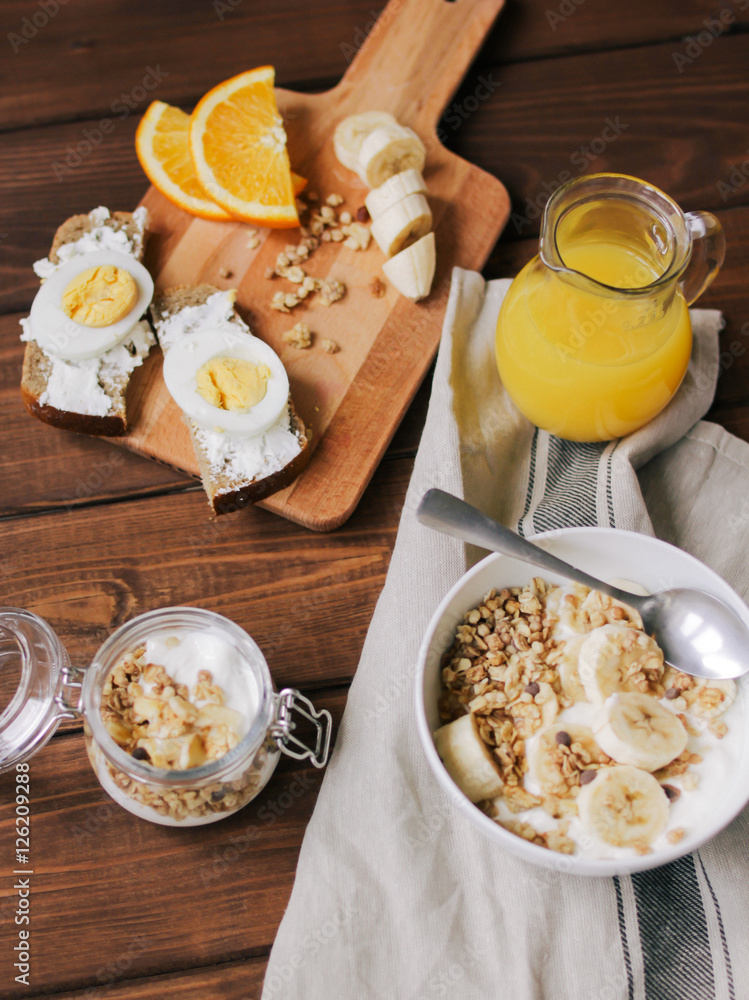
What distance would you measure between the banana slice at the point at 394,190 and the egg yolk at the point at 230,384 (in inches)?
16.2

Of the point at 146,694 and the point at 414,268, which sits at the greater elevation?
the point at 414,268

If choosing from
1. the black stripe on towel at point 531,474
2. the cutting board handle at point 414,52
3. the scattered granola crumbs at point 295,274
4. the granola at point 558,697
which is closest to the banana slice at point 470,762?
the granola at point 558,697

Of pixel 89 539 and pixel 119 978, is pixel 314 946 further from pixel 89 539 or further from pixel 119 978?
pixel 89 539

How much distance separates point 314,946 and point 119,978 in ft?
1.11

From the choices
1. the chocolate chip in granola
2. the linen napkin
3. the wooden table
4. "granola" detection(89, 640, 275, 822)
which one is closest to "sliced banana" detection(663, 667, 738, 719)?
the chocolate chip in granola

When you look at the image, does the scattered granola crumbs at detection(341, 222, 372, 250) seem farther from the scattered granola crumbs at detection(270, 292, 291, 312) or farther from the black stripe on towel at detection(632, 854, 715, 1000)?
the black stripe on towel at detection(632, 854, 715, 1000)

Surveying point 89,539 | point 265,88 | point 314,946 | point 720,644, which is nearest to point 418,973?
point 314,946

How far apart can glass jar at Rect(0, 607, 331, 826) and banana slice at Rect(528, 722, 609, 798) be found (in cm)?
35

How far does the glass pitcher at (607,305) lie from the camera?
1.24m

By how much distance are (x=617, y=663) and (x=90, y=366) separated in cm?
107

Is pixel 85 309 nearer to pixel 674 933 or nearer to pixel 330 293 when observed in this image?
pixel 330 293

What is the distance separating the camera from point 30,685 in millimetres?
1323

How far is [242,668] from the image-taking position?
1274 millimetres

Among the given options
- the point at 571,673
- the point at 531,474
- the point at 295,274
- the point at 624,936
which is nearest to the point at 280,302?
the point at 295,274
